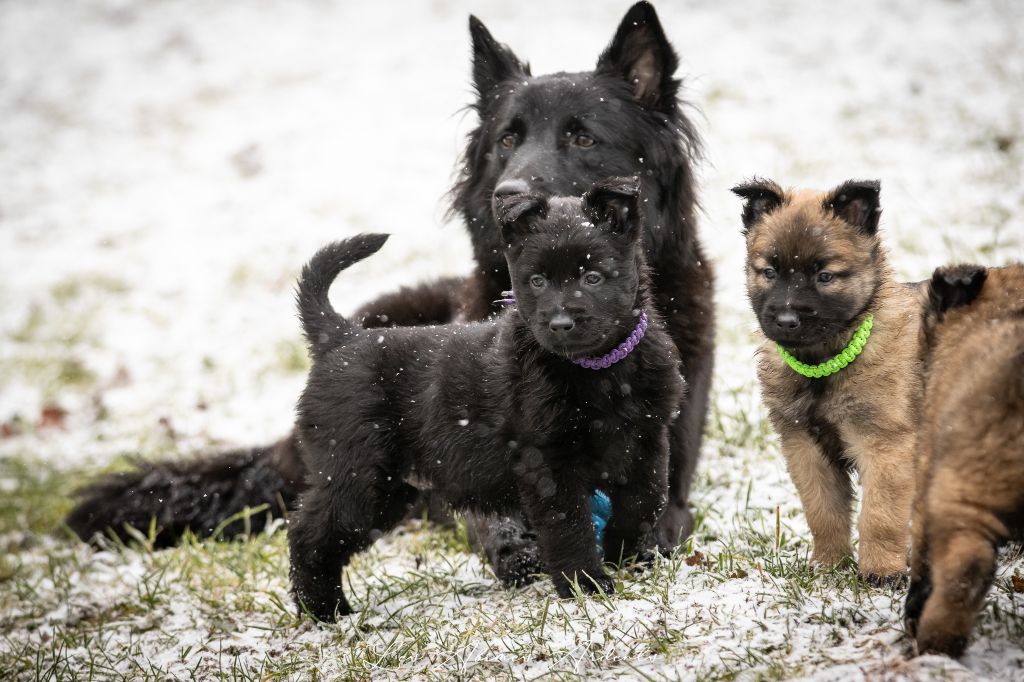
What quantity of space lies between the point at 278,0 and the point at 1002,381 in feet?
52.2

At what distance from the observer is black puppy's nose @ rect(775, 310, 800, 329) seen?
2951 millimetres

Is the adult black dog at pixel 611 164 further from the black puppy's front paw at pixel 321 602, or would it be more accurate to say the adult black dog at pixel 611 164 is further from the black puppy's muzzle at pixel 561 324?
the black puppy's muzzle at pixel 561 324

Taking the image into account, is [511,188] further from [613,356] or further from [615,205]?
[613,356]

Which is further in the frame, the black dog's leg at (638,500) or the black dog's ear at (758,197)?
the black dog's leg at (638,500)

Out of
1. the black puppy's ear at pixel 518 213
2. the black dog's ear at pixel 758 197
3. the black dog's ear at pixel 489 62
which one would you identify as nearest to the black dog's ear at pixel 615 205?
the black puppy's ear at pixel 518 213

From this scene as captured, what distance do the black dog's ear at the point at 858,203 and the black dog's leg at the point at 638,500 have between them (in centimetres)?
102

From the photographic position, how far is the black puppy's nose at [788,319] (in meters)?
2.95

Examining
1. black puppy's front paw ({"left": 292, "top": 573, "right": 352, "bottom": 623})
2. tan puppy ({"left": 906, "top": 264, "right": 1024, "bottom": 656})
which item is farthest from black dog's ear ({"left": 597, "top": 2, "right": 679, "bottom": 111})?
black puppy's front paw ({"left": 292, "top": 573, "right": 352, "bottom": 623})

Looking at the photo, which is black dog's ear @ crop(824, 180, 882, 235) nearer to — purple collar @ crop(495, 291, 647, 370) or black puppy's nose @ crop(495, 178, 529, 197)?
purple collar @ crop(495, 291, 647, 370)

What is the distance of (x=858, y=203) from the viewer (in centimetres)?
306

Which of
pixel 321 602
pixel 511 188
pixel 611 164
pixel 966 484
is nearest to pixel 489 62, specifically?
pixel 611 164

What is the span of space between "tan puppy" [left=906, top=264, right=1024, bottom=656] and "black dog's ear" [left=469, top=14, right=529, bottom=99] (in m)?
3.05

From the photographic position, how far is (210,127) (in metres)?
13.2

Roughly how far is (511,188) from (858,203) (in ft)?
4.64
